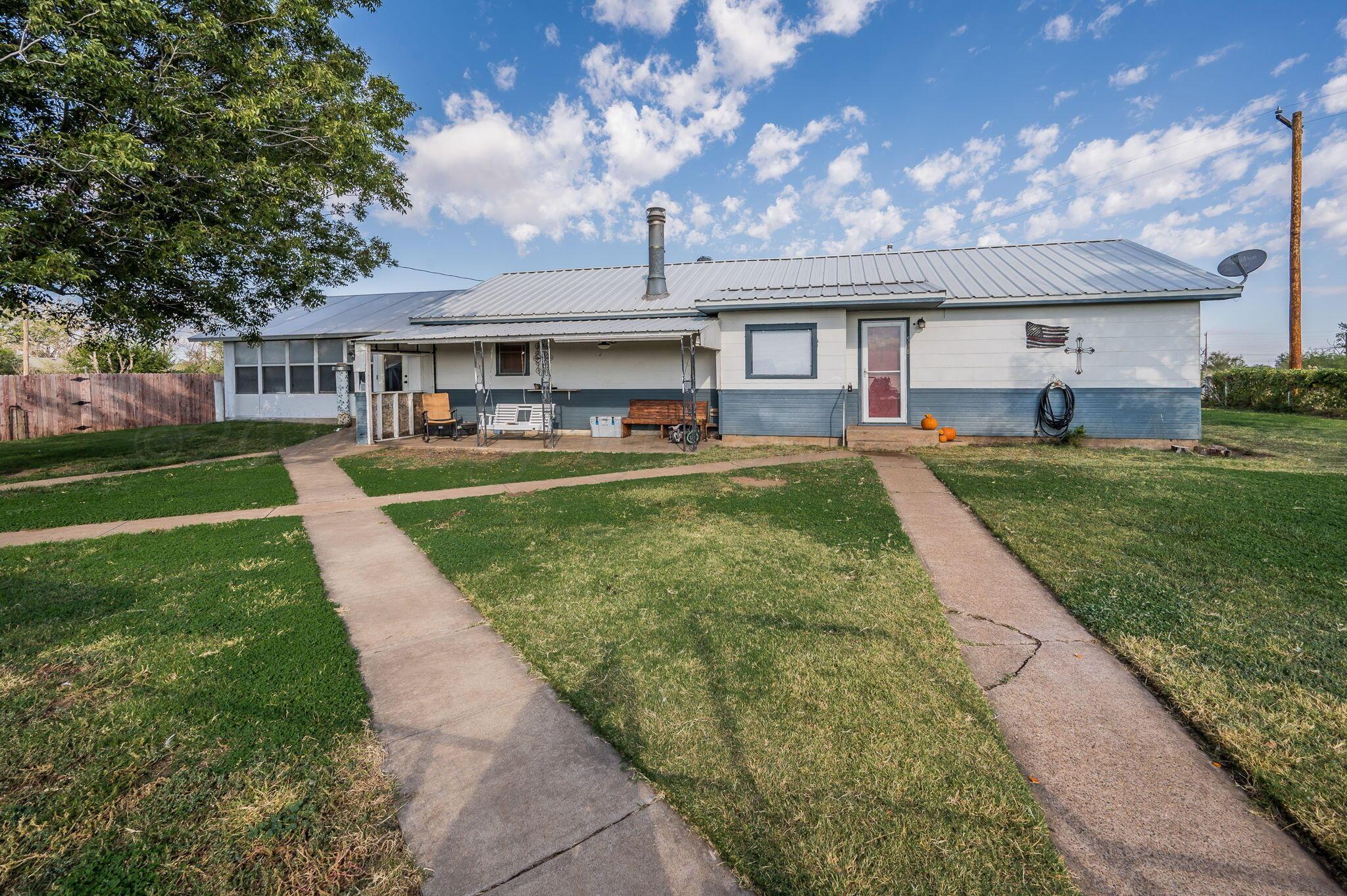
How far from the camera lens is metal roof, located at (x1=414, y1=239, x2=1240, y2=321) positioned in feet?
40.8

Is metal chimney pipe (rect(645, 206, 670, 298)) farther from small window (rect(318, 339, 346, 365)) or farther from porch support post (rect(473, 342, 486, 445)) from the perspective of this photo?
small window (rect(318, 339, 346, 365))

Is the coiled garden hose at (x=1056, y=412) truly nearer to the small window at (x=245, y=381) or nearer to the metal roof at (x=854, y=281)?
the metal roof at (x=854, y=281)

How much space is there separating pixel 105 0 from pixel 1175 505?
1267 centimetres

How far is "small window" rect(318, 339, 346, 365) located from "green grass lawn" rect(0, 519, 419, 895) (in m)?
16.0

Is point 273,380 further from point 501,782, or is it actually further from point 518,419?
point 501,782

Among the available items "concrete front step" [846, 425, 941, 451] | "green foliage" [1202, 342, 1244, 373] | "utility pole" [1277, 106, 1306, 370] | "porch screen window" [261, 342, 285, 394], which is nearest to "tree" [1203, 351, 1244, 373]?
"green foliage" [1202, 342, 1244, 373]

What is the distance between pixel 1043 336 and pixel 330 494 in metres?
13.3

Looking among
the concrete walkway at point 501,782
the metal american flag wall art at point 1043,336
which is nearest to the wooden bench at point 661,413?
the metal american flag wall art at point 1043,336

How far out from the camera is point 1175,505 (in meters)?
6.72

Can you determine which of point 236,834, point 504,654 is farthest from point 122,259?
point 236,834

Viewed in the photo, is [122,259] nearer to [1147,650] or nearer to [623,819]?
[623,819]

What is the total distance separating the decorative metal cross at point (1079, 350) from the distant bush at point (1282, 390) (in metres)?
10.8

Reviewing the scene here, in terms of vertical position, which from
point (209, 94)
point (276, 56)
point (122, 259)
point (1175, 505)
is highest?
point (276, 56)

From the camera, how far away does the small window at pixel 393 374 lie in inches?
614
